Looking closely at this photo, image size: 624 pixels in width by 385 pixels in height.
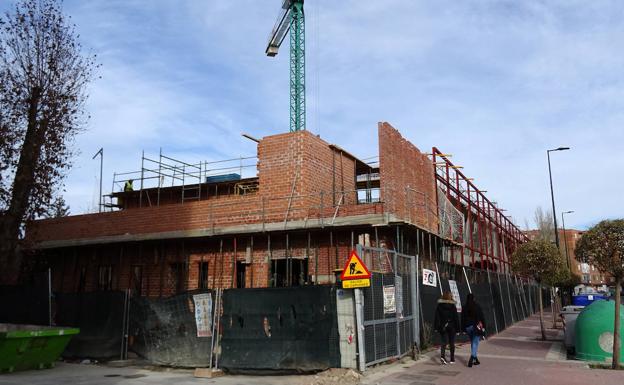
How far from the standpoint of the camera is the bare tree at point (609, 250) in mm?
11625

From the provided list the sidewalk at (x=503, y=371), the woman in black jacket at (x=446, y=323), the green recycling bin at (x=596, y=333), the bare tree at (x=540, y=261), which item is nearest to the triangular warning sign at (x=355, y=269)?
the sidewalk at (x=503, y=371)

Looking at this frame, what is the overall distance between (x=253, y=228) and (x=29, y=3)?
378 inches

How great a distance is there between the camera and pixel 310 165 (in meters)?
17.0

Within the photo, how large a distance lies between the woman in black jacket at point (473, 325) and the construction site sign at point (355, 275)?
3283mm

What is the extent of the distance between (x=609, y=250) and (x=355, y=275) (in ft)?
19.4

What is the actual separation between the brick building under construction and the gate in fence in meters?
1.66

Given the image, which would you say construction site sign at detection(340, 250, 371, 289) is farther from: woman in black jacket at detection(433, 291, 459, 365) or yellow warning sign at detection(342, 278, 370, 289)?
woman in black jacket at detection(433, 291, 459, 365)

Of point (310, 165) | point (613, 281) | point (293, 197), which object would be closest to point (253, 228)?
point (293, 197)

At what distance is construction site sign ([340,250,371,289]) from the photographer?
34.1 ft

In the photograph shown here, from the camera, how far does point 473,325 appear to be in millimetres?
12070

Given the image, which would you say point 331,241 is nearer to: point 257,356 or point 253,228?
point 253,228

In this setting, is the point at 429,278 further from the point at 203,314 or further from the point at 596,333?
the point at 203,314

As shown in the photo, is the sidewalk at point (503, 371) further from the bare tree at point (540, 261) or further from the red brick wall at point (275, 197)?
the red brick wall at point (275, 197)

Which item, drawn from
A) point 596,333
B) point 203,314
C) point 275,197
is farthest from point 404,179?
point 203,314
